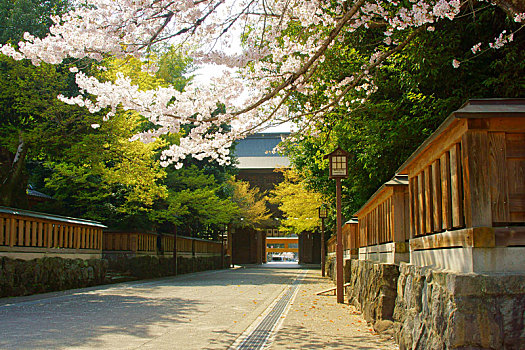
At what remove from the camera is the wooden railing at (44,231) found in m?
13.2

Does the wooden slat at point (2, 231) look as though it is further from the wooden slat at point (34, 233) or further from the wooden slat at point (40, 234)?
the wooden slat at point (40, 234)

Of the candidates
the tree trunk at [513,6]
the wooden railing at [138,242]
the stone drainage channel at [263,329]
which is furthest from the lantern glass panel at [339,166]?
the wooden railing at [138,242]

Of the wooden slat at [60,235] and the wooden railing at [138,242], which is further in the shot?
the wooden railing at [138,242]

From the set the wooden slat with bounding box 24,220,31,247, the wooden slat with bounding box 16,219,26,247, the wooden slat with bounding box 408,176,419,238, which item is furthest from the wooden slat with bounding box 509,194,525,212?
the wooden slat with bounding box 24,220,31,247

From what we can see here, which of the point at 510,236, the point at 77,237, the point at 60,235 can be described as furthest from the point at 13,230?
the point at 510,236

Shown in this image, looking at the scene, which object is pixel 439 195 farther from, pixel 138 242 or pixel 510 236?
pixel 138 242

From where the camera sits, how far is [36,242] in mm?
14703

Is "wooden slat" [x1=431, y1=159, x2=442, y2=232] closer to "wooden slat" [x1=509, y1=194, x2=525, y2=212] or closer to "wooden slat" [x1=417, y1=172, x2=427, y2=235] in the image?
"wooden slat" [x1=417, y1=172, x2=427, y2=235]

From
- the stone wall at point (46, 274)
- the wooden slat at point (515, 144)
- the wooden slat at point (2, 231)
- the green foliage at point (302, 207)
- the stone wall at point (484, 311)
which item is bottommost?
the stone wall at point (46, 274)

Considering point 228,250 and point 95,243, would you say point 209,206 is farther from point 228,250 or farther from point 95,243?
point 228,250

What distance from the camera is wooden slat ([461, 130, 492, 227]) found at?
348cm

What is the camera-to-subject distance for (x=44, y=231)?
49.6 feet

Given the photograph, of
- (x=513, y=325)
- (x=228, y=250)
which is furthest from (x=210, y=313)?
(x=228, y=250)

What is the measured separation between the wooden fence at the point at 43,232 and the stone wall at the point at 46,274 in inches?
17.0
